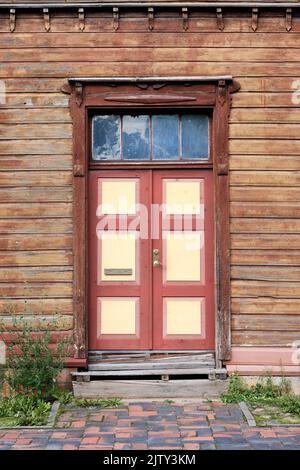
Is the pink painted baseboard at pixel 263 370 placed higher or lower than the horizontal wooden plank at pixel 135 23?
lower

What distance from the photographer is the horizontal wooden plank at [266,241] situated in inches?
292

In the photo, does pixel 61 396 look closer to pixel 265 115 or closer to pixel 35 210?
pixel 35 210

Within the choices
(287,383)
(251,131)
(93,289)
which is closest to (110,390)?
(93,289)

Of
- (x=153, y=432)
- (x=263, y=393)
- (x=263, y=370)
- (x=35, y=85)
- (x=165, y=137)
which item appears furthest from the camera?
(x=165, y=137)

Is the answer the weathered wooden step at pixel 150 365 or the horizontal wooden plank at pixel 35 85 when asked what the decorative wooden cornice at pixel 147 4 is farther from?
the weathered wooden step at pixel 150 365

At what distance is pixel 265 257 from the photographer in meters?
7.41

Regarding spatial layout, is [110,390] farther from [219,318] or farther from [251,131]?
[251,131]

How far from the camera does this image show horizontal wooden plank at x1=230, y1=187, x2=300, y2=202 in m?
7.43

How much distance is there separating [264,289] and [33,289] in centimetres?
261

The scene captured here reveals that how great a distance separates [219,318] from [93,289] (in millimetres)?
1488

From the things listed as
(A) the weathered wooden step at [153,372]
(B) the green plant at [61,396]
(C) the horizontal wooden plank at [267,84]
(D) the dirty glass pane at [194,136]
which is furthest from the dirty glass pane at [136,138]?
(B) the green plant at [61,396]

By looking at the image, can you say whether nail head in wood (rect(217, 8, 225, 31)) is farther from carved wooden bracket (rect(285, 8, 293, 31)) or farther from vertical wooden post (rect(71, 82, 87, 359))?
vertical wooden post (rect(71, 82, 87, 359))

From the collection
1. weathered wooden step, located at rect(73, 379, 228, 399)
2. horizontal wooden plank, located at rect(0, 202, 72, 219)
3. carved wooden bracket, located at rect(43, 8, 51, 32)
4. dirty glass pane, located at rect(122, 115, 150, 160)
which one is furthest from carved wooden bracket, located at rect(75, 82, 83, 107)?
weathered wooden step, located at rect(73, 379, 228, 399)

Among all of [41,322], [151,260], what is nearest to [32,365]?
[41,322]
